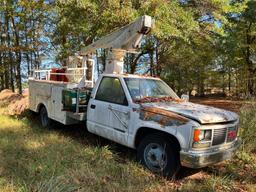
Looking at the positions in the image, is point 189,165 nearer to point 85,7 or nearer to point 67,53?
point 85,7

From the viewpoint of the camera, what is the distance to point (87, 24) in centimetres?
1091

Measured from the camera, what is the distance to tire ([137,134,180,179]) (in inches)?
189

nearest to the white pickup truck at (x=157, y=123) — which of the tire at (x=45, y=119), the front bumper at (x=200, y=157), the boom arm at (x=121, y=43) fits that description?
the front bumper at (x=200, y=157)

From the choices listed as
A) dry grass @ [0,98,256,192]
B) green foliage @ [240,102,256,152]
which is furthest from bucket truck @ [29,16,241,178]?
green foliage @ [240,102,256,152]

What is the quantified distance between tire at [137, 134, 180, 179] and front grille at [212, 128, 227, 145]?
26.1 inches

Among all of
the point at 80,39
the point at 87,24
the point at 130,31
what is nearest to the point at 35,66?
the point at 80,39

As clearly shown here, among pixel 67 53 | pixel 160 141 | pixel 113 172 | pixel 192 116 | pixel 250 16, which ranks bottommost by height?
pixel 113 172

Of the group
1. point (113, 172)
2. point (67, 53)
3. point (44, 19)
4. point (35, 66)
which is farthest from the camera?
point (35, 66)

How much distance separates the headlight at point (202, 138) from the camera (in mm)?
4465

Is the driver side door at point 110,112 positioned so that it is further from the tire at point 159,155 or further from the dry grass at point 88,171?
the tire at point 159,155

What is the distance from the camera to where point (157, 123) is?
4957mm

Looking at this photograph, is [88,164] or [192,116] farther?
[88,164]

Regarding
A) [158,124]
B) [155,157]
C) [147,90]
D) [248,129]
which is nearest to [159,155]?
[155,157]

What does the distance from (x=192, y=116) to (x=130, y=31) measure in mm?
3076
